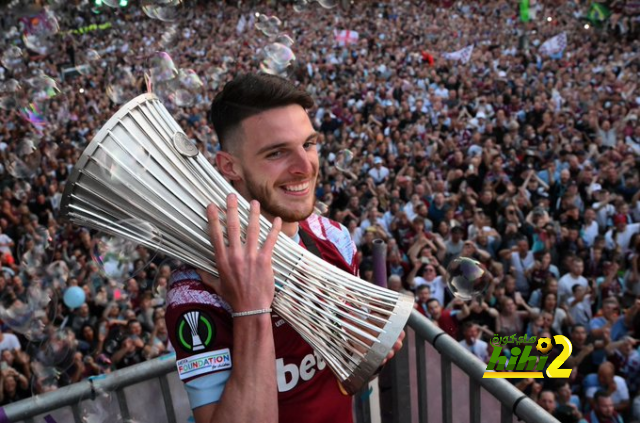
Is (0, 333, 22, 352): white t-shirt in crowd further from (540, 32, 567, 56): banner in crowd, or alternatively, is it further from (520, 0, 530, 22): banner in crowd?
(520, 0, 530, 22): banner in crowd

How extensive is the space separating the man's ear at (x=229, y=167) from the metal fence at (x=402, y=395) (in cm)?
117

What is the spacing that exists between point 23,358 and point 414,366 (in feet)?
13.4

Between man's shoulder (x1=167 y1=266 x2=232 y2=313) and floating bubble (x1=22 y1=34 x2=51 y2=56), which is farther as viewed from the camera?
floating bubble (x1=22 y1=34 x2=51 y2=56)

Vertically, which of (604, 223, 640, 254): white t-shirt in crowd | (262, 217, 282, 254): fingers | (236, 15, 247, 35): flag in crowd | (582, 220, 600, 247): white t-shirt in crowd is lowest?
(262, 217, 282, 254): fingers

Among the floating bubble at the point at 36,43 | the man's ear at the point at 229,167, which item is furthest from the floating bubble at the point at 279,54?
the man's ear at the point at 229,167

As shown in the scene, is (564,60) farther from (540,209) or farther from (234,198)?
(234,198)

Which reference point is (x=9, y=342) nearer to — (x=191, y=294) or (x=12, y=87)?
(x=12, y=87)

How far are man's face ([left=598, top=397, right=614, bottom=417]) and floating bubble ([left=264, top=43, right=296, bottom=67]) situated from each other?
4.50 meters

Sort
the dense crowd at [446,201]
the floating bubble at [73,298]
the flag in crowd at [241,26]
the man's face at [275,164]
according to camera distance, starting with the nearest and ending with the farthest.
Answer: the man's face at [275,164] → the dense crowd at [446,201] → the floating bubble at [73,298] → the flag in crowd at [241,26]

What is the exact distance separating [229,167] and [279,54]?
4.51 m

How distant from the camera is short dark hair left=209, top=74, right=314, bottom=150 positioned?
1.81 metres

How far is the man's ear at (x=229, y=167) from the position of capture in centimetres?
182

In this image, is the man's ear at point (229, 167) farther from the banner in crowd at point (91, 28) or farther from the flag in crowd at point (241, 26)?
the banner in crowd at point (91, 28)

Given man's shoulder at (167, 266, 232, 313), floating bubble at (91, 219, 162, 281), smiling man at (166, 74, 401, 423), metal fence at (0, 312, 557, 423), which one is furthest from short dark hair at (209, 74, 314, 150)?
metal fence at (0, 312, 557, 423)
